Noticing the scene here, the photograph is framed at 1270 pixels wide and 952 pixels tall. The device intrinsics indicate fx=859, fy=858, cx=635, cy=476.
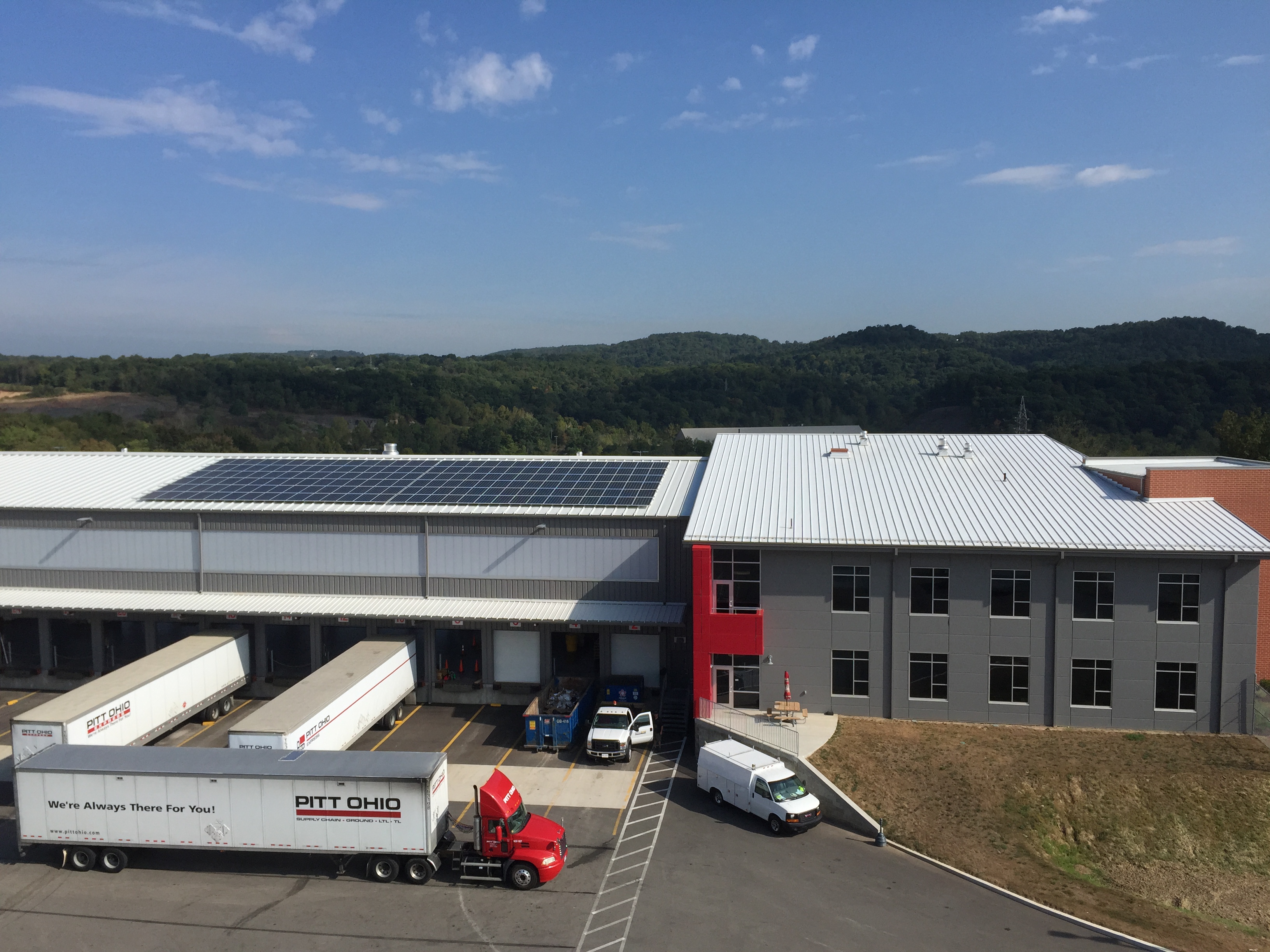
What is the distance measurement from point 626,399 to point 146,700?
126 meters

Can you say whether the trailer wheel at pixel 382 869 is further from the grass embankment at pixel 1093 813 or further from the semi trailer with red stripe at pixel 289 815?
the grass embankment at pixel 1093 813

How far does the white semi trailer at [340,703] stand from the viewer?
1008 inches

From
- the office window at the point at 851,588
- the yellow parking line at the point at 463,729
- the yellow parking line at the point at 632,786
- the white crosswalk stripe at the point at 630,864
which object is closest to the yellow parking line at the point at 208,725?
the yellow parking line at the point at 463,729

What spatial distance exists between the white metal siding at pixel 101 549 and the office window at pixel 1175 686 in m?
39.8

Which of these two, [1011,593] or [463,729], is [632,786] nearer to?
[463,729]

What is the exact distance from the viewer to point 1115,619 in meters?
30.5

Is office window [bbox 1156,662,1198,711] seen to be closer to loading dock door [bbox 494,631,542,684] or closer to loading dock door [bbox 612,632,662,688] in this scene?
loading dock door [bbox 612,632,662,688]

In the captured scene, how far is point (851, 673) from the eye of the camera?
31688 mm

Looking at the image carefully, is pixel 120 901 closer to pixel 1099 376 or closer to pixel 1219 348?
pixel 1099 376

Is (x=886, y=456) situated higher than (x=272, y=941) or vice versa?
(x=886, y=456)

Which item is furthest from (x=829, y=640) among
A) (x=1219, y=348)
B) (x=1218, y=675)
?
(x=1219, y=348)

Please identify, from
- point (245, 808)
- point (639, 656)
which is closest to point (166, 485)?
point (639, 656)

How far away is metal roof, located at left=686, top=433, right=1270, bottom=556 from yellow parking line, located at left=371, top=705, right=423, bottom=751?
13743 mm

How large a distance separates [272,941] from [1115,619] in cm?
2811
